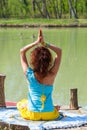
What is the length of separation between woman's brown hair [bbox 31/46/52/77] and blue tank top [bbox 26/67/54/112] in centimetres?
14

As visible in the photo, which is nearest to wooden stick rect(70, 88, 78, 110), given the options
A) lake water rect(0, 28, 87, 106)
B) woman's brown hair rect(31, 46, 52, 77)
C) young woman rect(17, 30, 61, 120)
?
young woman rect(17, 30, 61, 120)

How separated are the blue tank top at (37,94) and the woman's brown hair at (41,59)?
0.47 feet

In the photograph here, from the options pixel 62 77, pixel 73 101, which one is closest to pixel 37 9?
pixel 62 77

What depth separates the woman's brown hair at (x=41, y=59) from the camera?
395 cm

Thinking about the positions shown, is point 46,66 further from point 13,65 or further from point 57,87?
point 13,65

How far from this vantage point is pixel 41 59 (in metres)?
3.95

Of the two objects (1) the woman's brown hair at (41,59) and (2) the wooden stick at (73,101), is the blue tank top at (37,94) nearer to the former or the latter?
(1) the woman's brown hair at (41,59)

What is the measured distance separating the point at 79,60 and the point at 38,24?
62.5 ft

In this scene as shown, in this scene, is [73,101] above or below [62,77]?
above

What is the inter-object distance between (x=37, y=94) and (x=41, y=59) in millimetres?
387

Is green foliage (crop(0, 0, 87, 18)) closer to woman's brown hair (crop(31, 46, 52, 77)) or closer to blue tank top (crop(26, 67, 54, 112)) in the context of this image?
blue tank top (crop(26, 67, 54, 112))

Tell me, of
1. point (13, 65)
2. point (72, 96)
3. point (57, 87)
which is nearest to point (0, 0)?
point (13, 65)

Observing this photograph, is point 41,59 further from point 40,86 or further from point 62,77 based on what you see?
point 62,77

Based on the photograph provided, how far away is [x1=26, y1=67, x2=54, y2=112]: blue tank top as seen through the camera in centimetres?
418
